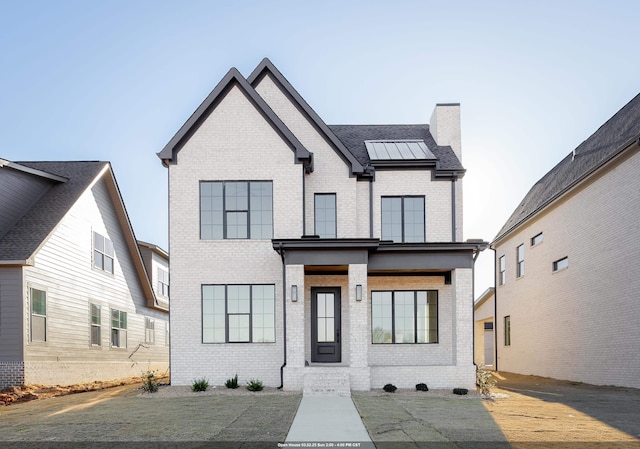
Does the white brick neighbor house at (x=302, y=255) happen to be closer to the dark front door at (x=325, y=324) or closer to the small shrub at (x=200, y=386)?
the dark front door at (x=325, y=324)

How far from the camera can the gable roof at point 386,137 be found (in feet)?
74.3

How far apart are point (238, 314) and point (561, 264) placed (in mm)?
13934

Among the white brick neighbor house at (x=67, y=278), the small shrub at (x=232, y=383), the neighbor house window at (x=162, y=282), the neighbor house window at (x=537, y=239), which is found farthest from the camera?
the neighbor house window at (x=162, y=282)

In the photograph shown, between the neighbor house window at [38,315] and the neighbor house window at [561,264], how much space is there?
1922 cm

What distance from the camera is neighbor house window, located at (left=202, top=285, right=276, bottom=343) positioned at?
19.2m

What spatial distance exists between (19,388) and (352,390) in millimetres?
9644

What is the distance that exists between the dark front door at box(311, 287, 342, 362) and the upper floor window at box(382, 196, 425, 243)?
291 cm

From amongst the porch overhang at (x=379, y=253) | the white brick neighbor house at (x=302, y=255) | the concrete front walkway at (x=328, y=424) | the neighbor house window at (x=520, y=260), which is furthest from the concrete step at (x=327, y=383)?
the neighbor house window at (x=520, y=260)

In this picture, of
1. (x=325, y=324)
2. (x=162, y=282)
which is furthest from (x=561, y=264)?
(x=162, y=282)

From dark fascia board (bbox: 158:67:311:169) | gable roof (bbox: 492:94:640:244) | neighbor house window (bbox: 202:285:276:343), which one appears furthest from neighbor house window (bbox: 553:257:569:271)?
neighbor house window (bbox: 202:285:276:343)

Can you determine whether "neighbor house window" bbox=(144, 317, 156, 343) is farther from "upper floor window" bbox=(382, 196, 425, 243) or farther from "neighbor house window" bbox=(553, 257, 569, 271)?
"neighbor house window" bbox=(553, 257, 569, 271)

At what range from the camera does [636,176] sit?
754 inches

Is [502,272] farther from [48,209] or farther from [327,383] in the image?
[48,209]

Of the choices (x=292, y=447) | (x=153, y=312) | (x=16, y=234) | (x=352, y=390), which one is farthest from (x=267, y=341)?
(x=153, y=312)
